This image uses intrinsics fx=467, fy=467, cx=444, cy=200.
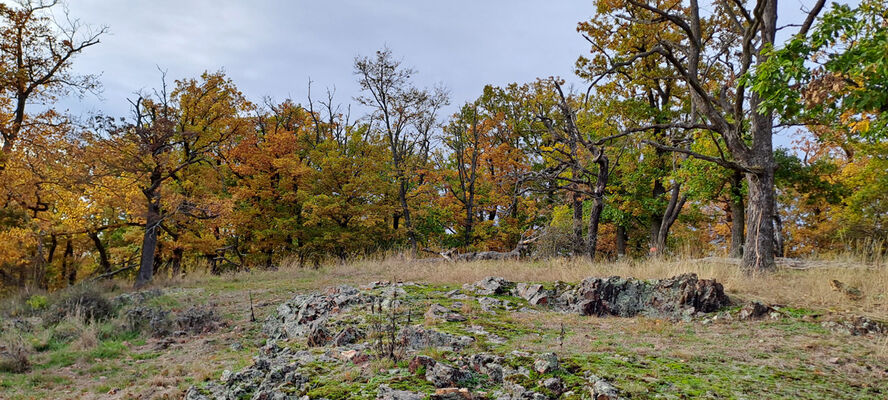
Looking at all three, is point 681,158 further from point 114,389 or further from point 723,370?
point 114,389

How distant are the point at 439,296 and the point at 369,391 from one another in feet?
16.0

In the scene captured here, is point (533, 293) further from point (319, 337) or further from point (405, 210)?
point (405, 210)

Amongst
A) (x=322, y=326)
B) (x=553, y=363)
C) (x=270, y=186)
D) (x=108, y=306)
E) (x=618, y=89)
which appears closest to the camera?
(x=553, y=363)

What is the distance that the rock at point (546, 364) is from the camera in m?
4.21

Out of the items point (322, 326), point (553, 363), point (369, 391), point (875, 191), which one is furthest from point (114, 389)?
point (875, 191)

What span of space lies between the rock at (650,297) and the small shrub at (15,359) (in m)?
9.60

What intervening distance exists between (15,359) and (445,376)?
8557mm

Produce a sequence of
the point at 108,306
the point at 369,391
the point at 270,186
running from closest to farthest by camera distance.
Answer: the point at 369,391, the point at 108,306, the point at 270,186

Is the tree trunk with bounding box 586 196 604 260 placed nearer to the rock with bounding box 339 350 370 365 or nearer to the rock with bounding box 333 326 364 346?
the rock with bounding box 333 326 364 346

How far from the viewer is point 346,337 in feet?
19.6

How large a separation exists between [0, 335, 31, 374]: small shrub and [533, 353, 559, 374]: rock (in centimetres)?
899

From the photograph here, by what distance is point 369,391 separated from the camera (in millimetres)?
4016

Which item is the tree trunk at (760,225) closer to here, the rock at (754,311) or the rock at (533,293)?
the rock at (754,311)

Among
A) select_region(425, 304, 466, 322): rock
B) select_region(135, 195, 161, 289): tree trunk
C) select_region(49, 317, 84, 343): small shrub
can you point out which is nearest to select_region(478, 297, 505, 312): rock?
select_region(425, 304, 466, 322): rock
